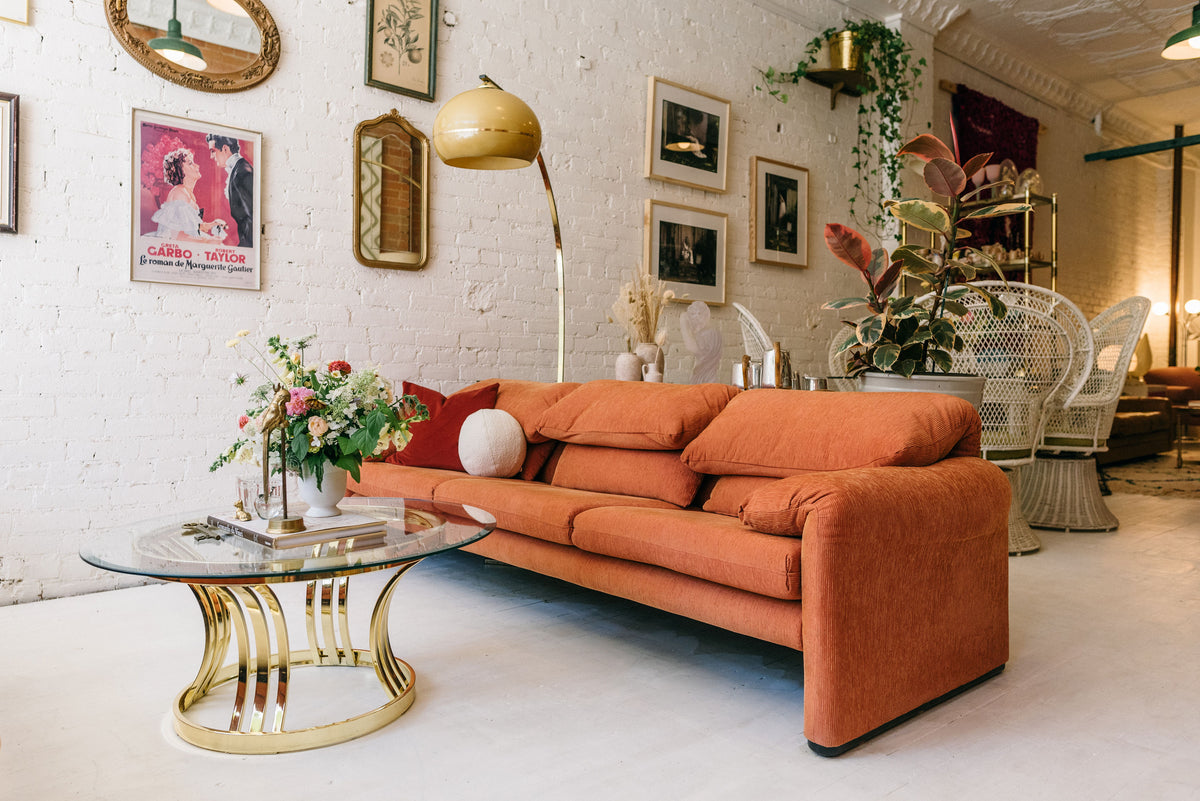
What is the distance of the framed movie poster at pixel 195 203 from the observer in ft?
10.9

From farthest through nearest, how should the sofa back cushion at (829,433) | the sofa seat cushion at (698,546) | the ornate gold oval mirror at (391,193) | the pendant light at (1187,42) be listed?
the pendant light at (1187,42) < the ornate gold oval mirror at (391,193) < the sofa back cushion at (829,433) < the sofa seat cushion at (698,546)

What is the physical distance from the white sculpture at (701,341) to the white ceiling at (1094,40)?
3.29m

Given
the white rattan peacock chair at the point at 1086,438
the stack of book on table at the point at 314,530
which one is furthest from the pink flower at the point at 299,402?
the white rattan peacock chair at the point at 1086,438

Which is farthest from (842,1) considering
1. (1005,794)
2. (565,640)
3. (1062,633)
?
(1005,794)

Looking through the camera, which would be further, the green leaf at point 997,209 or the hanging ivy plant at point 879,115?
the hanging ivy plant at point 879,115

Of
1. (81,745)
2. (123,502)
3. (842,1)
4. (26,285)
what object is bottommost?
(81,745)

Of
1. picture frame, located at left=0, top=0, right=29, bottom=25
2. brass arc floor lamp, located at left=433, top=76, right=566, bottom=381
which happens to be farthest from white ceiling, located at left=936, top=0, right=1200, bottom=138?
picture frame, located at left=0, top=0, right=29, bottom=25

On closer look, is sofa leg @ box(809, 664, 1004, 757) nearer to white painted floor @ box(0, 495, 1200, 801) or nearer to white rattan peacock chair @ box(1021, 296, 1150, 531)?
white painted floor @ box(0, 495, 1200, 801)

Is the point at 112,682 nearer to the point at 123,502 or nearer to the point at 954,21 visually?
the point at 123,502

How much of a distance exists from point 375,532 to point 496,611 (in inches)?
39.4

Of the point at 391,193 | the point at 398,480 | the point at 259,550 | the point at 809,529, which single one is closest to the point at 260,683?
the point at 259,550

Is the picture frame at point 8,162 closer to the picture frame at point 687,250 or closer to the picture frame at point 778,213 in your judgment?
the picture frame at point 687,250

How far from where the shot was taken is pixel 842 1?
5.85 metres

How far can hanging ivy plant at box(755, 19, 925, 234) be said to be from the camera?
5934 millimetres
